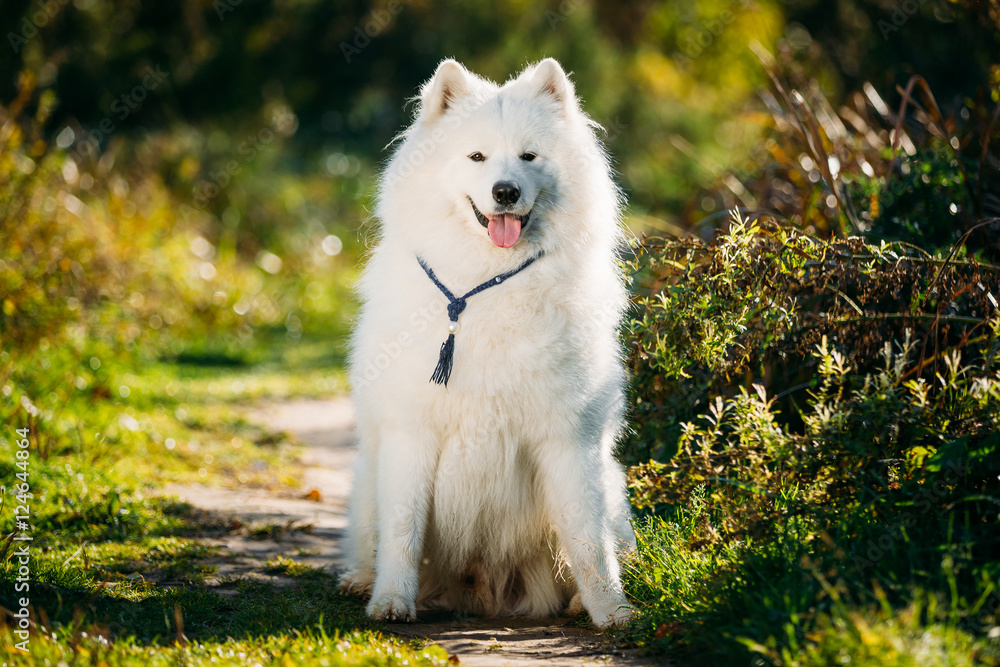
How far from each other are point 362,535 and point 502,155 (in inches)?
68.5

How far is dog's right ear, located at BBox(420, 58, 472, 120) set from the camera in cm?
345

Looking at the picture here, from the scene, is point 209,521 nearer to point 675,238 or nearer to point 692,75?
point 675,238

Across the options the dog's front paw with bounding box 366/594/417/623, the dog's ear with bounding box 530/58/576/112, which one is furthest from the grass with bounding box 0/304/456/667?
the dog's ear with bounding box 530/58/576/112

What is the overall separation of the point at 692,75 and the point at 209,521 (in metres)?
20.3

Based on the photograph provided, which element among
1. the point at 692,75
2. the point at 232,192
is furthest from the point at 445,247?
the point at 692,75

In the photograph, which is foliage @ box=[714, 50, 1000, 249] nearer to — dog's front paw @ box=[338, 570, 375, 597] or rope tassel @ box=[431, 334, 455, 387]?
rope tassel @ box=[431, 334, 455, 387]

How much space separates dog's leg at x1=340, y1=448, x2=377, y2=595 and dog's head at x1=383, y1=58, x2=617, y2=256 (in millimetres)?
1152

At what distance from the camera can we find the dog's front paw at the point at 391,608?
3.22 m

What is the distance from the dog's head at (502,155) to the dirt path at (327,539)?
150 cm

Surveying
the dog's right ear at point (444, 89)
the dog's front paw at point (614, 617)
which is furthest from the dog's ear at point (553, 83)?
the dog's front paw at point (614, 617)

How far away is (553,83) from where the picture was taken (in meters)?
3.52

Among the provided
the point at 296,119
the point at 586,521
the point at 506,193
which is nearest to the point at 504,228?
the point at 506,193

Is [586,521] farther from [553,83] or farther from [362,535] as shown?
[553,83]

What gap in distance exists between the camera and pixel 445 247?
3.35m
